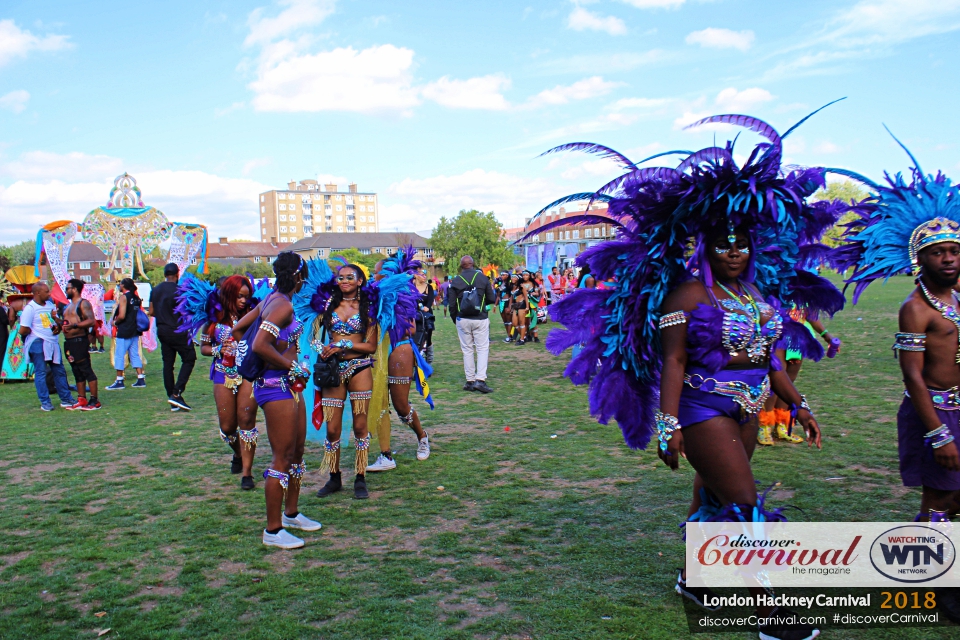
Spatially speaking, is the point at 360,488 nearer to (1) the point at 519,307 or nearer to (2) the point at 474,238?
(1) the point at 519,307

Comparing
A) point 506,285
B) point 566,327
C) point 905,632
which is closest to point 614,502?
point 566,327

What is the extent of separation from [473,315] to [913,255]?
781cm

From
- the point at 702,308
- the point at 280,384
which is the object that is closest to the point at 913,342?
the point at 702,308

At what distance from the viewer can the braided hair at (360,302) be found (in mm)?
6043

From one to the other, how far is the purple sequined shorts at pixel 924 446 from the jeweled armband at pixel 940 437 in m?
0.05

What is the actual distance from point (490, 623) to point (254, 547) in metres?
2.06

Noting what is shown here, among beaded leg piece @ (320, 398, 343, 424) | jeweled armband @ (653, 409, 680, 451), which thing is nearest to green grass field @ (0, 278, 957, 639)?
beaded leg piece @ (320, 398, 343, 424)

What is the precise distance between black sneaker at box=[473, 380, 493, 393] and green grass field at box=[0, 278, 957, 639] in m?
2.10

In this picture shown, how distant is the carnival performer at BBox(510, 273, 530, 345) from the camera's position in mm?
18047

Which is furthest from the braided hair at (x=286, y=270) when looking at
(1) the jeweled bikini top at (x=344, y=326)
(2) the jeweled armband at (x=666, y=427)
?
(2) the jeweled armband at (x=666, y=427)

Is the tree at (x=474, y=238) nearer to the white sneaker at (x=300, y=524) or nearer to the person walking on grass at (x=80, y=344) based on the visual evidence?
the person walking on grass at (x=80, y=344)

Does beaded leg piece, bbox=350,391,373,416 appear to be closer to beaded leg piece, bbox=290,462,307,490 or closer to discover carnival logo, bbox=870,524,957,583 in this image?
beaded leg piece, bbox=290,462,307,490

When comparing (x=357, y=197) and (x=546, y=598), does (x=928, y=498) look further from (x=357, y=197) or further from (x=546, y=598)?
(x=357, y=197)

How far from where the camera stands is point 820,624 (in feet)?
11.2
